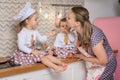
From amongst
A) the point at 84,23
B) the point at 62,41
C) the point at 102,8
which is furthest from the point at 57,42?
the point at 102,8

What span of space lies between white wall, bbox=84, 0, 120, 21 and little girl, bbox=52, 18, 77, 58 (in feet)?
1.53

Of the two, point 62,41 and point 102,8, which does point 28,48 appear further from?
point 102,8

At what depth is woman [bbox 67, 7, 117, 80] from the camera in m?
1.36

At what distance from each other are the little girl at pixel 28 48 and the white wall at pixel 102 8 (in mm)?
762

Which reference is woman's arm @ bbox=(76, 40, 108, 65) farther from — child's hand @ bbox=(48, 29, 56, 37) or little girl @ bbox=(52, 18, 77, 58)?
child's hand @ bbox=(48, 29, 56, 37)

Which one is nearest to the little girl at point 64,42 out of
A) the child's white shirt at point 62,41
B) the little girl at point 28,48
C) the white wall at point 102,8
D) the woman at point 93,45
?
the child's white shirt at point 62,41

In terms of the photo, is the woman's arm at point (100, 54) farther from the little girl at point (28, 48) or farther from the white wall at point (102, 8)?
the white wall at point (102, 8)

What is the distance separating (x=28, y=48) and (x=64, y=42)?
0.35 metres

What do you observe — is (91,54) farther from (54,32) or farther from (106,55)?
(54,32)

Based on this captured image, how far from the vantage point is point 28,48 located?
1.33 m

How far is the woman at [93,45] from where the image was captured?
1.36m

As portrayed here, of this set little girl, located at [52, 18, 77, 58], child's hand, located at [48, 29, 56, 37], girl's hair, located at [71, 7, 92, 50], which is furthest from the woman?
child's hand, located at [48, 29, 56, 37]

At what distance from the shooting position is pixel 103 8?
2.18 m

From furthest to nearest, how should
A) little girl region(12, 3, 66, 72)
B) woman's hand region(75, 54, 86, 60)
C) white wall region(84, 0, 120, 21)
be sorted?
white wall region(84, 0, 120, 21) < woman's hand region(75, 54, 86, 60) < little girl region(12, 3, 66, 72)
